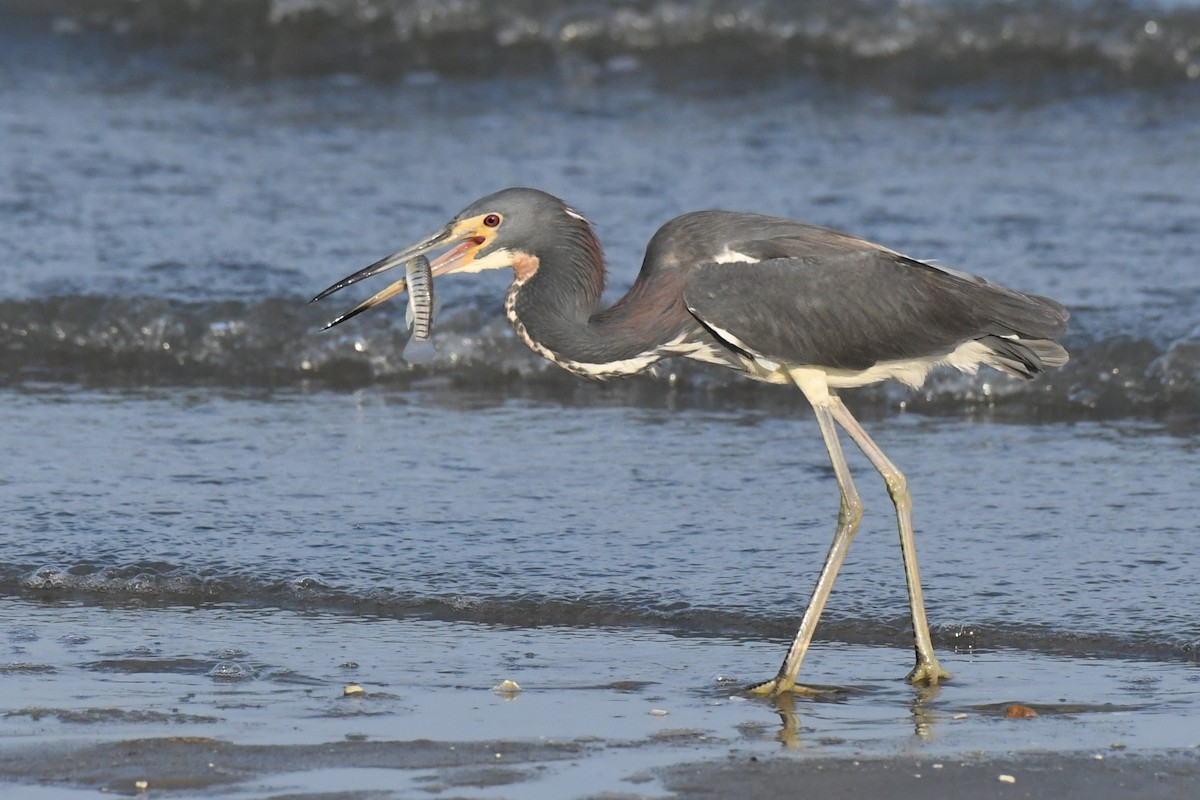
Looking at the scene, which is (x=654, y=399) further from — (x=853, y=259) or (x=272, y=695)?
(x=272, y=695)

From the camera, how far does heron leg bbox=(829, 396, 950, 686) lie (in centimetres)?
519

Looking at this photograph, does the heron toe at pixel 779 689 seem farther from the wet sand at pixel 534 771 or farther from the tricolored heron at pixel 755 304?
the wet sand at pixel 534 771

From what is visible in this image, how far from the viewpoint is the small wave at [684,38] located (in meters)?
14.8

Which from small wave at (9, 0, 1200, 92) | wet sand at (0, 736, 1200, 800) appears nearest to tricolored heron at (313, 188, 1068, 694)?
wet sand at (0, 736, 1200, 800)

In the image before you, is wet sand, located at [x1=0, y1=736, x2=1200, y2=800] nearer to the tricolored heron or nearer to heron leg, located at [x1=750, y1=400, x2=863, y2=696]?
heron leg, located at [x1=750, y1=400, x2=863, y2=696]

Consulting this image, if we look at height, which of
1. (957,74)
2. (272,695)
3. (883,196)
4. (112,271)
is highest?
(957,74)

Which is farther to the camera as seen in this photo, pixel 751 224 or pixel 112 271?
pixel 112 271

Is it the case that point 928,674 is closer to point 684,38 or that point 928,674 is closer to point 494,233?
point 494,233

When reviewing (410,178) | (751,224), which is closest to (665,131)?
(410,178)

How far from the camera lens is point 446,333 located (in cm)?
898

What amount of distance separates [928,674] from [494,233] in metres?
1.83

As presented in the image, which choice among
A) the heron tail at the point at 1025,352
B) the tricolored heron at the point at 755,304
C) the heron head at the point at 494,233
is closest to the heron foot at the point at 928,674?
the tricolored heron at the point at 755,304

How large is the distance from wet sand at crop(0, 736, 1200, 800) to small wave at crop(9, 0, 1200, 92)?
427 inches

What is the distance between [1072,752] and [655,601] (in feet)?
5.57
